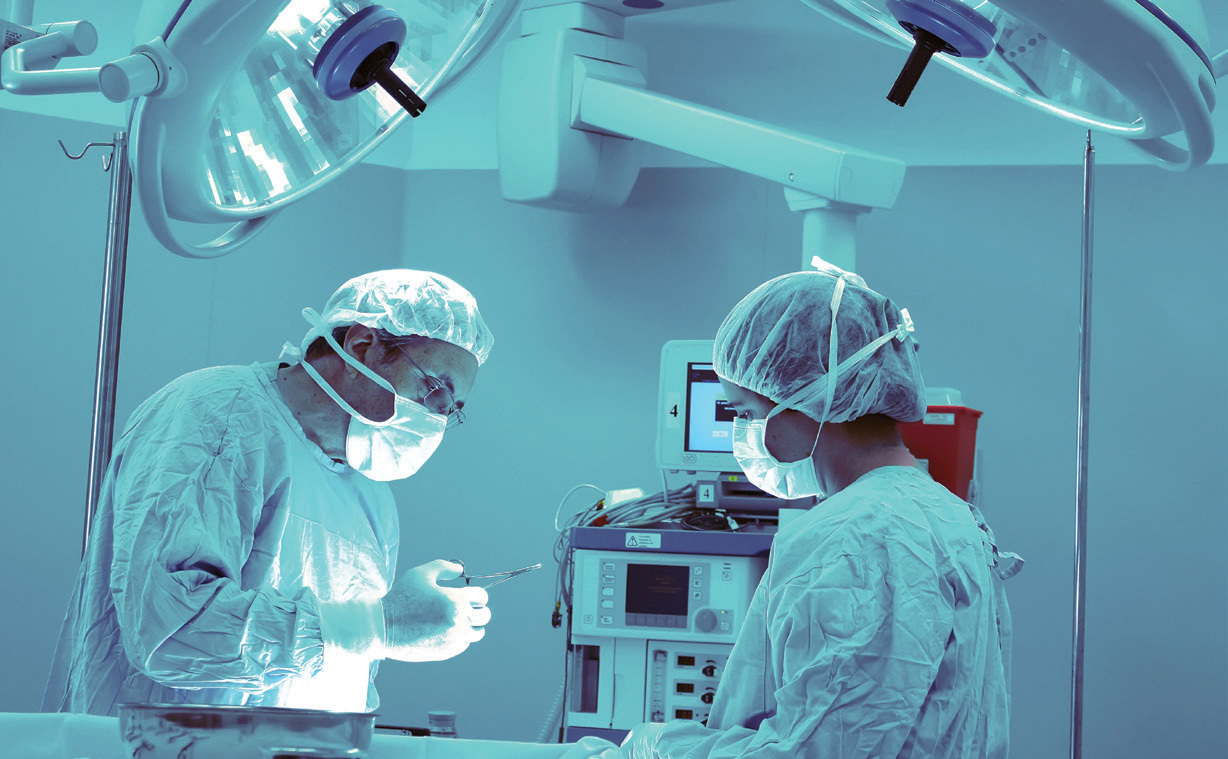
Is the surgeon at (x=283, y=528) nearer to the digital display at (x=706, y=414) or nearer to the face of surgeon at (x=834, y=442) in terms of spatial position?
the face of surgeon at (x=834, y=442)

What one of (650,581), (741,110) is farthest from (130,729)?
(741,110)

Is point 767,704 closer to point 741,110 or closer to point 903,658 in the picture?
point 903,658

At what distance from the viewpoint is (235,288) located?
322cm

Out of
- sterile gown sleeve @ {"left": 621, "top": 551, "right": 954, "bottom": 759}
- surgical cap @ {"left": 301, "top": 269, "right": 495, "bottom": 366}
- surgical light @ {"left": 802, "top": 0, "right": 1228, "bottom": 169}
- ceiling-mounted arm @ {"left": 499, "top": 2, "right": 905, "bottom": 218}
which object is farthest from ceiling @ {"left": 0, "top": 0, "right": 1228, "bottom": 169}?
surgical light @ {"left": 802, "top": 0, "right": 1228, "bottom": 169}

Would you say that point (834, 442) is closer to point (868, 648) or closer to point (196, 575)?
point (868, 648)

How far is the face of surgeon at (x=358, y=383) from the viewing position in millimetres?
1718

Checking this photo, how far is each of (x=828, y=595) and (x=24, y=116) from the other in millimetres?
2661

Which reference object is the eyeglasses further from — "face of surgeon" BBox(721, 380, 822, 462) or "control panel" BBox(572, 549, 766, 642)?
"control panel" BBox(572, 549, 766, 642)

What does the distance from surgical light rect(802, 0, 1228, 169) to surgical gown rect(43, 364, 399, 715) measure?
0.98m

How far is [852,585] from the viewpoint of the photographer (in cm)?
114

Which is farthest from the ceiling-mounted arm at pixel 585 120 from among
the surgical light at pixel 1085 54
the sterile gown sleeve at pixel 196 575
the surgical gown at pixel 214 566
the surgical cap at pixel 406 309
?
the surgical light at pixel 1085 54

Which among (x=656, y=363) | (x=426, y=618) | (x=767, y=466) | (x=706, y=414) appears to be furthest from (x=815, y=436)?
(x=656, y=363)

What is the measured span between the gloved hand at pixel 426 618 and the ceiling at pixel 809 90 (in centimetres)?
183

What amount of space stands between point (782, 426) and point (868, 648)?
1.34 feet
